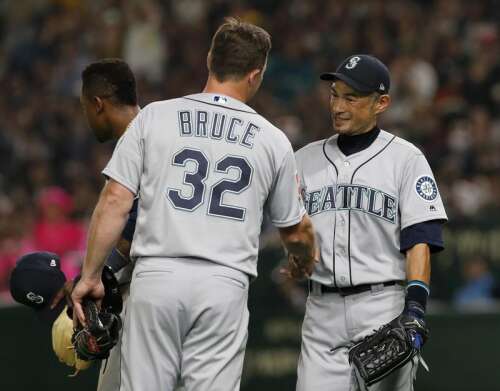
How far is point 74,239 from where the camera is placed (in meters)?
9.80

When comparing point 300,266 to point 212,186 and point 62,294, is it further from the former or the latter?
point 62,294

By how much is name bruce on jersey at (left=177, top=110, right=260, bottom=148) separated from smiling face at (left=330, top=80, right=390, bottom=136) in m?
0.73

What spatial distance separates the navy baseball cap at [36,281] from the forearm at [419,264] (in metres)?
1.64

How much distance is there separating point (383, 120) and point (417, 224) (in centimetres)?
665

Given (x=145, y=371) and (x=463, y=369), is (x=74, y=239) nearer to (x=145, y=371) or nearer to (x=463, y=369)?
(x=463, y=369)

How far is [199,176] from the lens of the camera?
4539mm

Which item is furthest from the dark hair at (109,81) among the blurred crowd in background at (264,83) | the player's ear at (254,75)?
the blurred crowd in background at (264,83)

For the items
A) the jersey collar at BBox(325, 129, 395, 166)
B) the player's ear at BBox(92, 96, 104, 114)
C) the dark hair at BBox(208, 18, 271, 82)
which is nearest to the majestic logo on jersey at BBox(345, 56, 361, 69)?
the jersey collar at BBox(325, 129, 395, 166)

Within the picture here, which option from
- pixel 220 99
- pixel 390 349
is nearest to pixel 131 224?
pixel 220 99

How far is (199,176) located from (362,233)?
38.9 inches

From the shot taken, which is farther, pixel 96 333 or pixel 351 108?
pixel 351 108

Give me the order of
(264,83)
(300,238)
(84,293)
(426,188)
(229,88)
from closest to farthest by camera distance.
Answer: (84,293) < (229,88) < (300,238) < (426,188) < (264,83)

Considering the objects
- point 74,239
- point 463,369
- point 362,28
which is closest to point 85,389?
point 74,239

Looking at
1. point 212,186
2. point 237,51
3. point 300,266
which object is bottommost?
point 300,266
